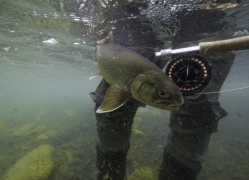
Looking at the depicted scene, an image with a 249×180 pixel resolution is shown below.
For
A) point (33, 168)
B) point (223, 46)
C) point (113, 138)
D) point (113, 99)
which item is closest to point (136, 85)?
point (113, 99)

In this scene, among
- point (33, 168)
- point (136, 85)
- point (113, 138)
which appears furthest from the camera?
point (33, 168)

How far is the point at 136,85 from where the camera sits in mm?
1809

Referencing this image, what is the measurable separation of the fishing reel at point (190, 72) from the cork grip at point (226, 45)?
0.28 m

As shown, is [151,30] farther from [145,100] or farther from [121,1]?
[145,100]

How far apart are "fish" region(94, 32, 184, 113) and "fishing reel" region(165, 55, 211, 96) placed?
0.51 m

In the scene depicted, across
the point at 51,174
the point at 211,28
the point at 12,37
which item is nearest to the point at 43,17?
the point at 12,37

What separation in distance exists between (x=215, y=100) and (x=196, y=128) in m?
0.63

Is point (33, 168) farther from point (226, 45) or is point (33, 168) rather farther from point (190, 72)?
point (226, 45)

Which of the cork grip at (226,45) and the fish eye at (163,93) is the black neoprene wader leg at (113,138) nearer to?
the fish eye at (163,93)

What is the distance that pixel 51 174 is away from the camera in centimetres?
579

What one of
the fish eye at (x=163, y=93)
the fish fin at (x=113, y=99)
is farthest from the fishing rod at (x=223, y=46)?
the fish fin at (x=113, y=99)

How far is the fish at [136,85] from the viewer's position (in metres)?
1.62

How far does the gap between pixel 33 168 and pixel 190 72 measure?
6592mm

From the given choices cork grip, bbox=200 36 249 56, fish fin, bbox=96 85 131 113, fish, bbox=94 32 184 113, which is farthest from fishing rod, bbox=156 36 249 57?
fish fin, bbox=96 85 131 113
